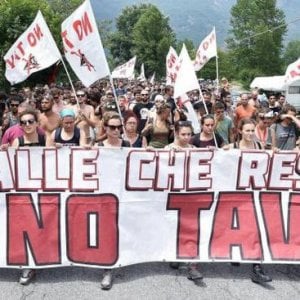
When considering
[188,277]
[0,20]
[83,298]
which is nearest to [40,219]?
[83,298]

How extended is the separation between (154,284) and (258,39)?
233ft

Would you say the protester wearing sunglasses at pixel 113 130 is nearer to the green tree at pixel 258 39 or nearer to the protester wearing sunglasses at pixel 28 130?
the protester wearing sunglasses at pixel 28 130

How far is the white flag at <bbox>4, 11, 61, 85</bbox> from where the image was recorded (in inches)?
307

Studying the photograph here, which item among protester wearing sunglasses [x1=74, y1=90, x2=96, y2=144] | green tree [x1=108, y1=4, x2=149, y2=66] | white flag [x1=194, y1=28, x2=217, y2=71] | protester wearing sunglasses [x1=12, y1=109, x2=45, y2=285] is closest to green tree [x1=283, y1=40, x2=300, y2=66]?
green tree [x1=108, y1=4, x2=149, y2=66]

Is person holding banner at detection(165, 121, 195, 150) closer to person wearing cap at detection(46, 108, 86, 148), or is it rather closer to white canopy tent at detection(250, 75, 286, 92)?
person wearing cap at detection(46, 108, 86, 148)

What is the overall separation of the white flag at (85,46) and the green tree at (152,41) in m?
68.2

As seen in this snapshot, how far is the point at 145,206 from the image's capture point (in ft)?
16.7

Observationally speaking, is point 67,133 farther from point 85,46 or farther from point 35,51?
point 35,51

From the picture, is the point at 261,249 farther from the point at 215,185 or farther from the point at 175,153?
the point at 175,153

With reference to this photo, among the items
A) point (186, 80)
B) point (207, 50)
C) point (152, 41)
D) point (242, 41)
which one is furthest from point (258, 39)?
point (186, 80)

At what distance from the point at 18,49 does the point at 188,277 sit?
16.1 feet

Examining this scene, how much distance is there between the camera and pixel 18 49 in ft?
26.9

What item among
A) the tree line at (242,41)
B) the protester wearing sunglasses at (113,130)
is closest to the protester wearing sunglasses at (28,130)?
the protester wearing sunglasses at (113,130)

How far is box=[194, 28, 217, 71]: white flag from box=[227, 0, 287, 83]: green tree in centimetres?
5991
